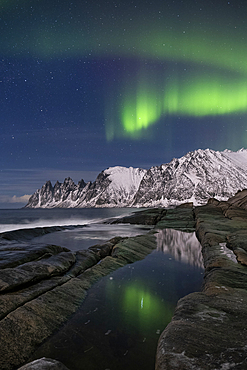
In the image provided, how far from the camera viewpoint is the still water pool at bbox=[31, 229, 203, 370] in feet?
16.1

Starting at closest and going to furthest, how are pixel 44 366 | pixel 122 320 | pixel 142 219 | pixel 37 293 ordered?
pixel 44 366, pixel 122 320, pixel 37 293, pixel 142 219

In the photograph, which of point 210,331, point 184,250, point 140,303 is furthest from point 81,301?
point 184,250

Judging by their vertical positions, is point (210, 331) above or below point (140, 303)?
above

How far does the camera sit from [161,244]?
19.7 meters

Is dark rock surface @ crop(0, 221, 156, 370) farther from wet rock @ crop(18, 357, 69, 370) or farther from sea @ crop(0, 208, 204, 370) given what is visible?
sea @ crop(0, 208, 204, 370)

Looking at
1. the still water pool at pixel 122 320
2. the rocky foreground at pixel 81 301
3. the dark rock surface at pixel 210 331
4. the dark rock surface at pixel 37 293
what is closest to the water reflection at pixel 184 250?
the still water pool at pixel 122 320

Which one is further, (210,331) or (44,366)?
(210,331)

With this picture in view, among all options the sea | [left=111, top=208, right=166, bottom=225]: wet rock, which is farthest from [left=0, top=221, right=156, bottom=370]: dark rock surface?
[left=111, top=208, right=166, bottom=225]: wet rock

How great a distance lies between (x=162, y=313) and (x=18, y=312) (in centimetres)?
468

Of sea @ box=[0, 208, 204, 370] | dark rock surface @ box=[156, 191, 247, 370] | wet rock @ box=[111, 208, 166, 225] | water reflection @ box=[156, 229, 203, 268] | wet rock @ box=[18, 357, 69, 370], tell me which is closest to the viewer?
dark rock surface @ box=[156, 191, 247, 370]

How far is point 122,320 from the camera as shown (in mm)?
6629

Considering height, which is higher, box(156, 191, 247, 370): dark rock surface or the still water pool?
box(156, 191, 247, 370): dark rock surface

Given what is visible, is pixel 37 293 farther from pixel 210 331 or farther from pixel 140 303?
pixel 210 331

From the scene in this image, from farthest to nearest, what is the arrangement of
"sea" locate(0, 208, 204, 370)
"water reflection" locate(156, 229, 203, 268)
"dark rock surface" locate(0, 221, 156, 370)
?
1. "water reflection" locate(156, 229, 203, 268)
2. "dark rock surface" locate(0, 221, 156, 370)
3. "sea" locate(0, 208, 204, 370)
